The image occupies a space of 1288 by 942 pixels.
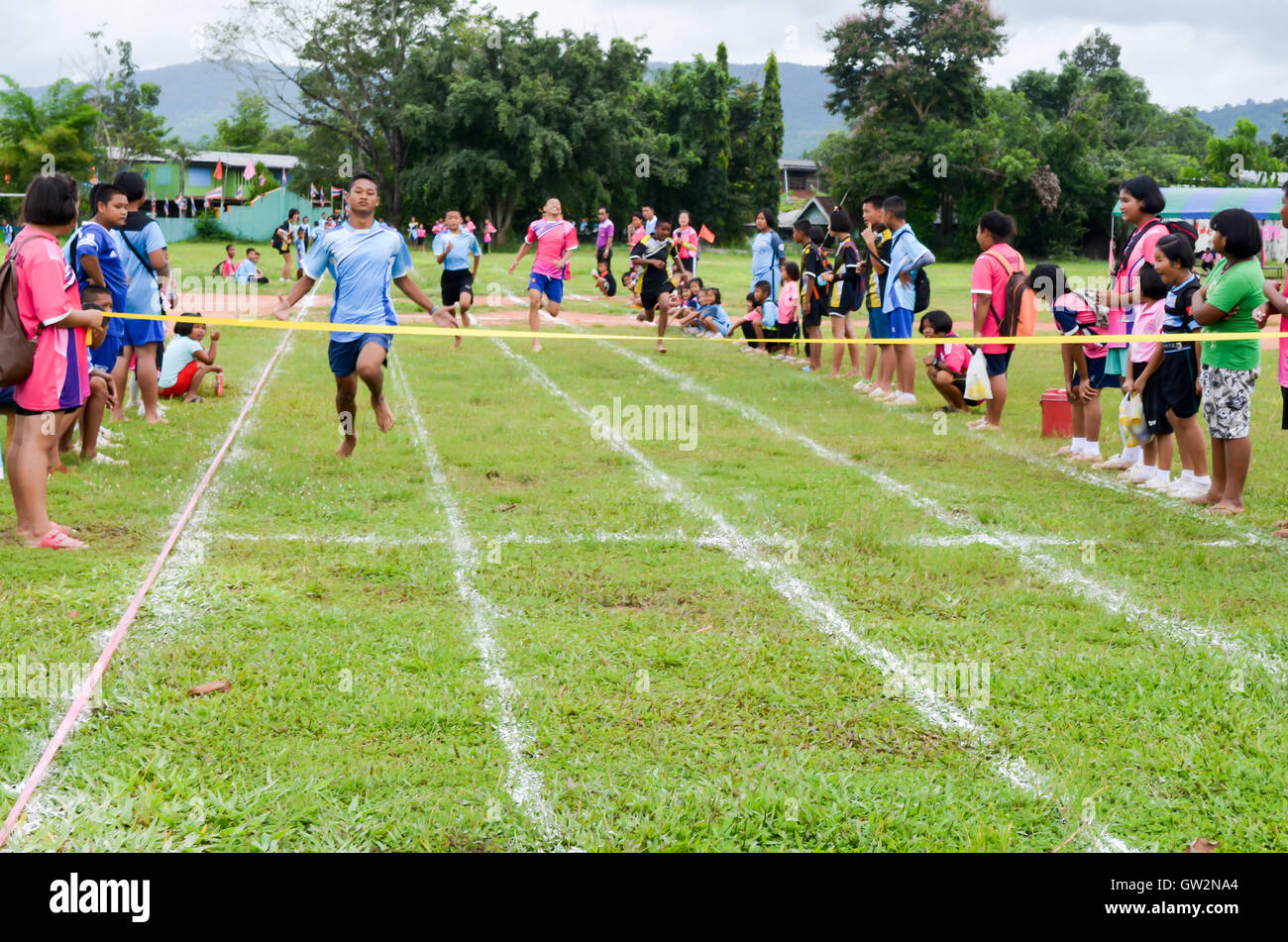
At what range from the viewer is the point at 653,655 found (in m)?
5.19

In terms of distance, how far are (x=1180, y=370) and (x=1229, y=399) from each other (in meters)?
0.64

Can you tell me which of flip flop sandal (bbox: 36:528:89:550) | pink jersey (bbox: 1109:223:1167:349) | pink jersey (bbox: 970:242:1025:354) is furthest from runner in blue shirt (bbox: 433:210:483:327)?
flip flop sandal (bbox: 36:528:89:550)

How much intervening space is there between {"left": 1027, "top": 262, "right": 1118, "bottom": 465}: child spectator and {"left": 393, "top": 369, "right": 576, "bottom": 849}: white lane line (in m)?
5.10

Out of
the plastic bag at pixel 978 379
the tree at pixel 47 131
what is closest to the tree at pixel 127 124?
the tree at pixel 47 131

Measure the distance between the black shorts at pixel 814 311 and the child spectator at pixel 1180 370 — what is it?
7.45 m

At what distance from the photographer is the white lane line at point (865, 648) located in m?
4.05

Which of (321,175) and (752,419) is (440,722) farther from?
(321,175)

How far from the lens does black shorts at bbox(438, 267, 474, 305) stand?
18078 mm

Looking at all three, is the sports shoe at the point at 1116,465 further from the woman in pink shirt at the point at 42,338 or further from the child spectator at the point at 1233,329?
the woman in pink shirt at the point at 42,338

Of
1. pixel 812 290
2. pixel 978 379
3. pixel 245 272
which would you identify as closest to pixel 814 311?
pixel 812 290

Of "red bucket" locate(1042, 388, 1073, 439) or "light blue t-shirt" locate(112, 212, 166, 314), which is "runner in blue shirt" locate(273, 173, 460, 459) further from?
"red bucket" locate(1042, 388, 1073, 439)

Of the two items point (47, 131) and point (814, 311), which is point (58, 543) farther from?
point (47, 131)

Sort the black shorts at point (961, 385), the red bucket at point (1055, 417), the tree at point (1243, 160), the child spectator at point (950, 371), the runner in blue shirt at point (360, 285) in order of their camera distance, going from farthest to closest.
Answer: the tree at point (1243, 160)
the black shorts at point (961, 385)
the child spectator at point (950, 371)
the red bucket at point (1055, 417)
the runner in blue shirt at point (360, 285)
